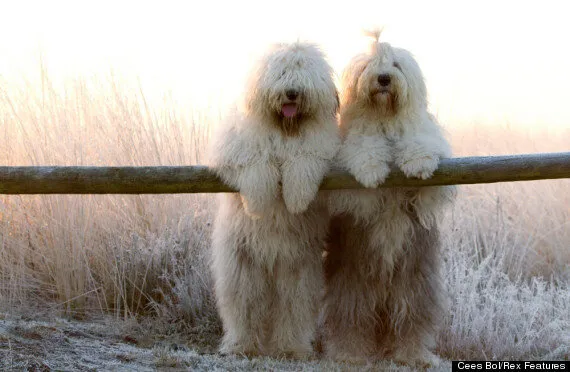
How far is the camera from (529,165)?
4387 millimetres

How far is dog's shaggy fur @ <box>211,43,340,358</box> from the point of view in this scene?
4.45 meters

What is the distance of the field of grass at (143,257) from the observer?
18.0 feet

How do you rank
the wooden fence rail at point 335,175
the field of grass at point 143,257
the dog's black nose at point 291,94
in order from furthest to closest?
1. the field of grass at point 143,257
2. the dog's black nose at point 291,94
3. the wooden fence rail at point 335,175

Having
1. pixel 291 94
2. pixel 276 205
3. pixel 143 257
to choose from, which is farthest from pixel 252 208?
pixel 143 257

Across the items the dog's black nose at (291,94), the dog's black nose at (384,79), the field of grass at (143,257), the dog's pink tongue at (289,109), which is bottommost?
the field of grass at (143,257)

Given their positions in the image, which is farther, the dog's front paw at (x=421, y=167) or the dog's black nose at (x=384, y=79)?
the dog's black nose at (x=384, y=79)

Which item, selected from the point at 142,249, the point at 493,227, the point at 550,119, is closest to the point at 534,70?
the point at 550,119

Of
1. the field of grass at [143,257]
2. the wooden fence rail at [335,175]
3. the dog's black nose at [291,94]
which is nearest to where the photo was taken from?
the wooden fence rail at [335,175]

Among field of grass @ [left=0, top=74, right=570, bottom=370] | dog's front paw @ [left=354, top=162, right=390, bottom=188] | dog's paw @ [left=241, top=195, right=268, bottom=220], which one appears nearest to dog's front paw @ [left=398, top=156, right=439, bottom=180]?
dog's front paw @ [left=354, top=162, right=390, bottom=188]

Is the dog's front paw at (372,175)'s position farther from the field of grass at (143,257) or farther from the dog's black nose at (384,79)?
the field of grass at (143,257)

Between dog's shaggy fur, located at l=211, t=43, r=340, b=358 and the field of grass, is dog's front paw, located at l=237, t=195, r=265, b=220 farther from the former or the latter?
the field of grass

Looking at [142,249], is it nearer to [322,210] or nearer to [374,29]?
[322,210]

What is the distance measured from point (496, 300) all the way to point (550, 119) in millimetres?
7080

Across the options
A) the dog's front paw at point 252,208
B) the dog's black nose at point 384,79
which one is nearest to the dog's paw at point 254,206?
the dog's front paw at point 252,208
